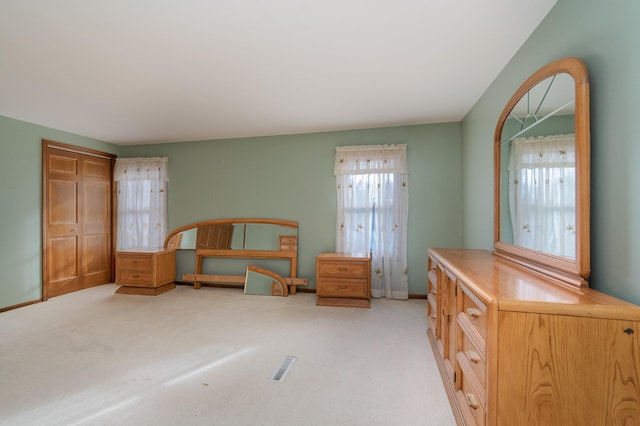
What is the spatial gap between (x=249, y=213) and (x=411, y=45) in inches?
124

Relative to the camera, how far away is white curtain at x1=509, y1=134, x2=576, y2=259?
1303mm

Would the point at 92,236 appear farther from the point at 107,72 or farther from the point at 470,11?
the point at 470,11

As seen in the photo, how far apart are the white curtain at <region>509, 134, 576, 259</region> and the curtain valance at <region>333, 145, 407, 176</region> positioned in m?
1.78

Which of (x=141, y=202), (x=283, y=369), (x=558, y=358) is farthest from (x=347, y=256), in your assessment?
(x=141, y=202)

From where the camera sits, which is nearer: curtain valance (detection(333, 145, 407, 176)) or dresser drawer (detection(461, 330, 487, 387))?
dresser drawer (detection(461, 330, 487, 387))

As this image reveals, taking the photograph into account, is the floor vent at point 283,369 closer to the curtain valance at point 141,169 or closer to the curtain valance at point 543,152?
the curtain valance at point 543,152

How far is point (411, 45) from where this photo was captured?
1.90m

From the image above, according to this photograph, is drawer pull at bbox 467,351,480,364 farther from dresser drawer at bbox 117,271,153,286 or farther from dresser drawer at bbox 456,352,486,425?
dresser drawer at bbox 117,271,153,286

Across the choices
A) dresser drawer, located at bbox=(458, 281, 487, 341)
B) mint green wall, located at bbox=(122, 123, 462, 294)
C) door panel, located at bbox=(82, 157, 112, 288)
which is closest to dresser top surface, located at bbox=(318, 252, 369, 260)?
mint green wall, located at bbox=(122, 123, 462, 294)

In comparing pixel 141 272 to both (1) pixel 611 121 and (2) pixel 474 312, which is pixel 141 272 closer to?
(2) pixel 474 312

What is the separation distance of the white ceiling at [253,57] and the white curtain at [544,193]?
0.81 metres

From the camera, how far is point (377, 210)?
12.2ft

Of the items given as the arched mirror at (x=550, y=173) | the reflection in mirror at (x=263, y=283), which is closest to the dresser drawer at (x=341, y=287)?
the reflection in mirror at (x=263, y=283)

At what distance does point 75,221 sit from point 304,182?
3.43 meters
